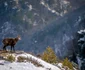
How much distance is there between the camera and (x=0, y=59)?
1287 inches

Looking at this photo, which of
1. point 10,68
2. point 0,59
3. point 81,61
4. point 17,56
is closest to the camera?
point 10,68

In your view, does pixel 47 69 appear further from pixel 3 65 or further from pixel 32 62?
pixel 3 65

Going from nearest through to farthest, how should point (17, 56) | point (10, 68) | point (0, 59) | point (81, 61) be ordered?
point (10, 68)
point (0, 59)
point (17, 56)
point (81, 61)

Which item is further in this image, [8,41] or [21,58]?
[8,41]

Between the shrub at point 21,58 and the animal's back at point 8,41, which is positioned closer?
the shrub at point 21,58

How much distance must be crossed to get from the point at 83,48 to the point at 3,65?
163 metres

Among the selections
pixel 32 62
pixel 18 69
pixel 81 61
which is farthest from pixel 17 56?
pixel 81 61

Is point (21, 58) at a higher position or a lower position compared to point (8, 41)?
lower

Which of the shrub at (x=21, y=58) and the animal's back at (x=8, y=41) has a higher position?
the animal's back at (x=8, y=41)

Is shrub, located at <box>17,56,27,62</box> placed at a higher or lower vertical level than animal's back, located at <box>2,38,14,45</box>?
lower

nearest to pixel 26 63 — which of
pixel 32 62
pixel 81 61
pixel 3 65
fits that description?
pixel 32 62

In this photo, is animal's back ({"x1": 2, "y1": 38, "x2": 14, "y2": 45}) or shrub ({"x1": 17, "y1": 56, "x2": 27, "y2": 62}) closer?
shrub ({"x1": 17, "y1": 56, "x2": 27, "y2": 62})

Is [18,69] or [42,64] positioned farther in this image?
[42,64]

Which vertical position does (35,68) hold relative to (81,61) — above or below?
above
